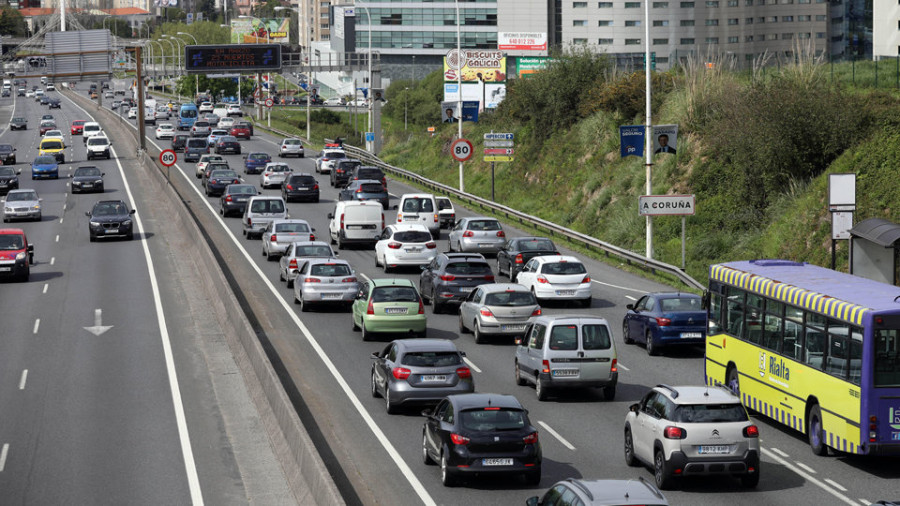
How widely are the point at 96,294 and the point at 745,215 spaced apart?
2387cm

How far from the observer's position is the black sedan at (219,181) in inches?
2482

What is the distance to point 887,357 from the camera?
60.0 ft

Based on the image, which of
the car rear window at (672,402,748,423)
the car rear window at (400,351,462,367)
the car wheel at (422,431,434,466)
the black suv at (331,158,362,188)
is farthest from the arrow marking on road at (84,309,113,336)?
the black suv at (331,158,362,188)

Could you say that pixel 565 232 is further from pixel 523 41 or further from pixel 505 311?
pixel 523 41

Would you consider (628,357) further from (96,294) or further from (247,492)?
(96,294)

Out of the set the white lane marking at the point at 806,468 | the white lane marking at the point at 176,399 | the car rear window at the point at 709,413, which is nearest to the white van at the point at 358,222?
the white lane marking at the point at 176,399

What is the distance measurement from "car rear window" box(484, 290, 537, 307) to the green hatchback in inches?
67.7

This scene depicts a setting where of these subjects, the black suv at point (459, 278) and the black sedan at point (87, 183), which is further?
the black sedan at point (87, 183)

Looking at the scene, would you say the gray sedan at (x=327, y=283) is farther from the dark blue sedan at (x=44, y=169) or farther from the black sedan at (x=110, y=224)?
the dark blue sedan at (x=44, y=169)

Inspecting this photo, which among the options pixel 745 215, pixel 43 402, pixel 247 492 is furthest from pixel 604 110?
pixel 247 492

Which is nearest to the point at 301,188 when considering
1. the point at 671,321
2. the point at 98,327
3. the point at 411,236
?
the point at 411,236

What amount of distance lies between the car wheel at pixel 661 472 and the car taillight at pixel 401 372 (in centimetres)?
586

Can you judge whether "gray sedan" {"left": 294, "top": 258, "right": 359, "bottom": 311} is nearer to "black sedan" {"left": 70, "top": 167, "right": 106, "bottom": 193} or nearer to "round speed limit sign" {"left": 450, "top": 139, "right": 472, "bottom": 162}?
"round speed limit sign" {"left": 450, "top": 139, "right": 472, "bottom": 162}

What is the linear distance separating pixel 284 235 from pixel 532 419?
22343 mm
